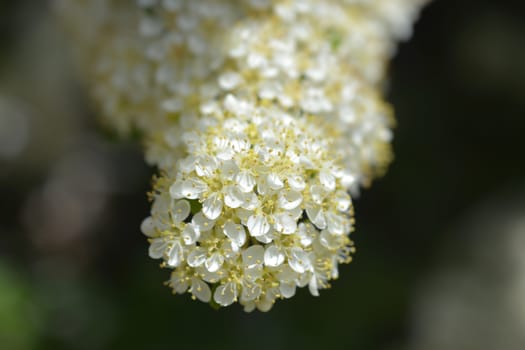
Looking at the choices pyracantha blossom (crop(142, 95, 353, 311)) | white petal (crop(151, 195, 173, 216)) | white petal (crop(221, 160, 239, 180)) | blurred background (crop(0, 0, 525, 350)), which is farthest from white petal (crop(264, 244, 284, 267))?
blurred background (crop(0, 0, 525, 350))

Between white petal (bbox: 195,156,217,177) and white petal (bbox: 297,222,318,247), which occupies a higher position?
white petal (bbox: 195,156,217,177)

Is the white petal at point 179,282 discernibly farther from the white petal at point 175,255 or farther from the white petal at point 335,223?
the white petal at point 335,223

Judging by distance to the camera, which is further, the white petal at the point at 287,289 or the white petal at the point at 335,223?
the white petal at the point at 335,223

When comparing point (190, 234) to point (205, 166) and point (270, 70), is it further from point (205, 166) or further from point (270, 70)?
point (270, 70)

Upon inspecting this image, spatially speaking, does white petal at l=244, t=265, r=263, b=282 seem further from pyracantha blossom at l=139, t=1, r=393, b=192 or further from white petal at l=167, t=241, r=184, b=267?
pyracantha blossom at l=139, t=1, r=393, b=192

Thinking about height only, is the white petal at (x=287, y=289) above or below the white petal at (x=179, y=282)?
above

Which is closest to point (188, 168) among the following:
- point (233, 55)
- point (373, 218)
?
A: point (233, 55)

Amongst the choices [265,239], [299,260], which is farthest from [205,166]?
[299,260]

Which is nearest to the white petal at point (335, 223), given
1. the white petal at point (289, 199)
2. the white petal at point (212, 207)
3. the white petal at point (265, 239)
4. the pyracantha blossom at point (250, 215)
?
the pyracantha blossom at point (250, 215)
